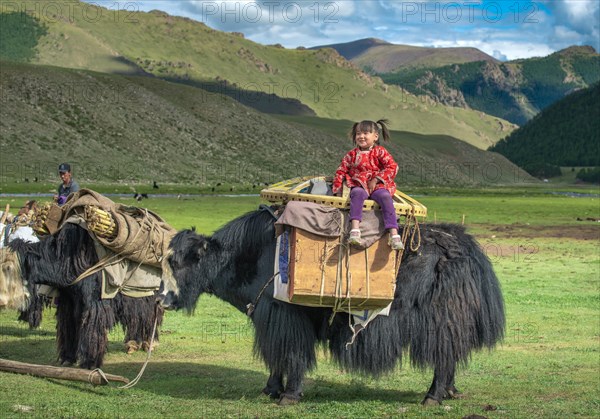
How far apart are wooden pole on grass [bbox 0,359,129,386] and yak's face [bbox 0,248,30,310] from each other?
1.00 m

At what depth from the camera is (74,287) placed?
32.7 feet

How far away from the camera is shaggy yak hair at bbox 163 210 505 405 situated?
8062 mm

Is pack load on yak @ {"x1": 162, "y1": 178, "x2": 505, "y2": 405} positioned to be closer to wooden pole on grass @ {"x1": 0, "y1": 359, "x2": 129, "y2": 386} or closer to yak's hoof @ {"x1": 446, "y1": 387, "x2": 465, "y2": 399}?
yak's hoof @ {"x1": 446, "y1": 387, "x2": 465, "y2": 399}

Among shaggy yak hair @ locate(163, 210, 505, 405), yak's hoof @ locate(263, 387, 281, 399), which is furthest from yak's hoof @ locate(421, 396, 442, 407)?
yak's hoof @ locate(263, 387, 281, 399)

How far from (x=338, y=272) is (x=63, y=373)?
129 inches

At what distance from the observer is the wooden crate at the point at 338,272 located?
25.4ft

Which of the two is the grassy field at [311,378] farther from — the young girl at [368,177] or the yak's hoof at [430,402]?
the young girl at [368,177]

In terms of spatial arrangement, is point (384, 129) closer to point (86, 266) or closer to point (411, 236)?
point (411, 236)

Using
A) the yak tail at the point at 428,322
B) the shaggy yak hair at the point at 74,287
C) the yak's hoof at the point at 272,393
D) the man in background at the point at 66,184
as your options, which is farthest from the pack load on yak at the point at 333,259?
the man in background at the point at 66,184

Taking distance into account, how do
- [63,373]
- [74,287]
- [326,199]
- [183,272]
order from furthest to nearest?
1. [74,287]
2. [63,373]
3. [183,272]
4. [326,199]

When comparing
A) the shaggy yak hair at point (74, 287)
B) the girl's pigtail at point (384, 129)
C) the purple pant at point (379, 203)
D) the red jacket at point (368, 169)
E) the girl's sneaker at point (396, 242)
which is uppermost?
the girl's pigtail at point (384, 129)

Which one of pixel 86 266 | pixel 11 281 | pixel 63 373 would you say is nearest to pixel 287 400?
pixel 63 373

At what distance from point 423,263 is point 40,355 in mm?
5374

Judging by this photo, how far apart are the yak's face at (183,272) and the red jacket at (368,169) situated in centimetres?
163
